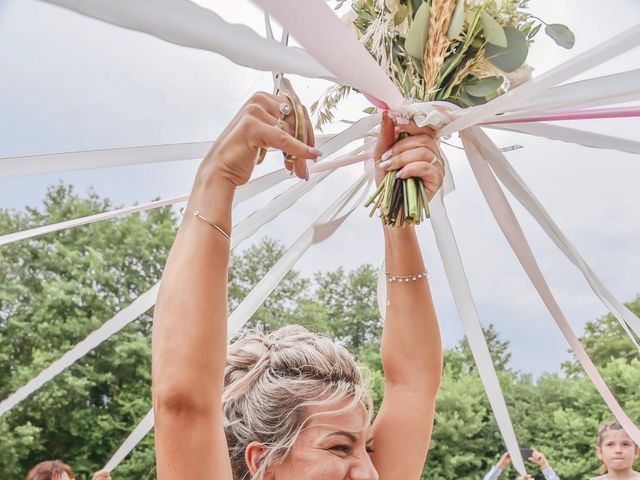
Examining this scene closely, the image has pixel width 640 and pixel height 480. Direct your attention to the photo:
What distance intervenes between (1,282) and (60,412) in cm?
428

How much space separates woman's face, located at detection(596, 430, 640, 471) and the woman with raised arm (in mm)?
3805

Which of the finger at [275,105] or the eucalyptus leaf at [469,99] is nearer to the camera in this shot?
the finger at [275,105]

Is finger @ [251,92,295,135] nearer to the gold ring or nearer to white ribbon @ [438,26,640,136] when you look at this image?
the gold ring

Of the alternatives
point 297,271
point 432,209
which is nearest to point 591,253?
point 297,271

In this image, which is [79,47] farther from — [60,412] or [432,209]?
[432,209]

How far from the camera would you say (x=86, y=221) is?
235cm

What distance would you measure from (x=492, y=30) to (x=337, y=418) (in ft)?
3.48

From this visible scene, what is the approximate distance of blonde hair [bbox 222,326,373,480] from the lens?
6.37 feet

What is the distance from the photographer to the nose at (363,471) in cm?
186

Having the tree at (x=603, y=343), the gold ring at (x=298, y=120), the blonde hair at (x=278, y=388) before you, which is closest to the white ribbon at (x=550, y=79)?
the gold ring at (x=298, y=120)

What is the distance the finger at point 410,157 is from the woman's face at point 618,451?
4206 millimetres

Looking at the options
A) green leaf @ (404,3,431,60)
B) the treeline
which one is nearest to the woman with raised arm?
green leaf @ (404,3,431,60)

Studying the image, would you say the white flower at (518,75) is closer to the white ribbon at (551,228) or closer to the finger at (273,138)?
the white ribbon at (551,228)

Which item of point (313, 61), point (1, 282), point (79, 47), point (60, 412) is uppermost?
point (79, 47)
